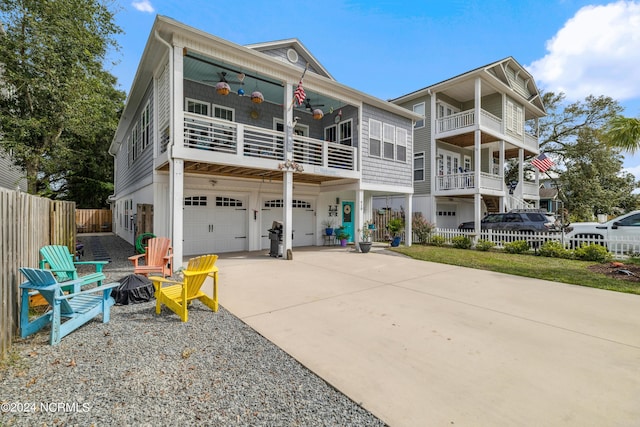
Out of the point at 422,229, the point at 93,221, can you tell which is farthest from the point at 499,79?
the point at 93,221

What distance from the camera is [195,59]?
853 cm

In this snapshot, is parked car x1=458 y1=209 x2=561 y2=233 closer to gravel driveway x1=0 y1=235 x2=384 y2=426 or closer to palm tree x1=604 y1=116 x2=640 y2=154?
palm tree x1=604 y1=116 x2=640 y2=154

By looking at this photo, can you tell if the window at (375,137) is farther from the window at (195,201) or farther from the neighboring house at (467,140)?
the window at (195,201)

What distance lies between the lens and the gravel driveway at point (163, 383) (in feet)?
7.26

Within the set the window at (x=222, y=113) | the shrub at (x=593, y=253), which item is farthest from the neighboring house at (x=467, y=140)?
the window at (x=222, y=113)

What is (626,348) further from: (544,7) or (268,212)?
(544,7)

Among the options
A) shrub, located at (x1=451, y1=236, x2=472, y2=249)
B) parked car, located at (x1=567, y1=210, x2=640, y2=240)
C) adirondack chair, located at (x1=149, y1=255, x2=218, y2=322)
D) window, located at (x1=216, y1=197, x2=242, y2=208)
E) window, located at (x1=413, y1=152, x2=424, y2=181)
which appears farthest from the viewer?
window, located at (x1=413, y1=152, x2=424, y2=181)

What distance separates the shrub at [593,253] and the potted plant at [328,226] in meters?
9.49

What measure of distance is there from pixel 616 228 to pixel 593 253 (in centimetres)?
198

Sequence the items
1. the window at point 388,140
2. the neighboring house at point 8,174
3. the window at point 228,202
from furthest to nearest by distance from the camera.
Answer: the window at point 388,140
the neighboring house at point 8,174
the window at point 228,202

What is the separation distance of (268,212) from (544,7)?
495 inches

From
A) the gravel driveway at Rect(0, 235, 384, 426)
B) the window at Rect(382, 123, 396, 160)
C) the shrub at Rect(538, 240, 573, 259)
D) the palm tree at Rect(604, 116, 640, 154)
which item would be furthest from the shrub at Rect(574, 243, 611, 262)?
the gravel driveway at Rect(0, 235, 384, 426)

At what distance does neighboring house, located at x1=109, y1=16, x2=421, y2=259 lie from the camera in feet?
25.0

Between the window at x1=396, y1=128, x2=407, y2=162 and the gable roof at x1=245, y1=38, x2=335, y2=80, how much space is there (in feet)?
13.5
